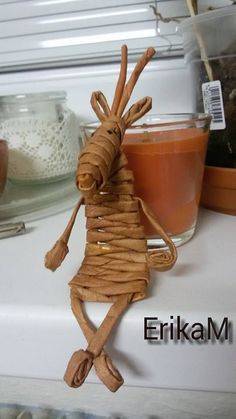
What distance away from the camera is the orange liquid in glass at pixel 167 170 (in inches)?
12.6

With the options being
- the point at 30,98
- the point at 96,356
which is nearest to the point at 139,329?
the point at 96,356

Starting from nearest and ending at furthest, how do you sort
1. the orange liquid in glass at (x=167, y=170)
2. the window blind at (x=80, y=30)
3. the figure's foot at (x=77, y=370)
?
1. the figure's foot at (x=77, y=370)
2. the orange liquid in glass at (x=167, y=170)
3. the window blind at (x=80, y=30)

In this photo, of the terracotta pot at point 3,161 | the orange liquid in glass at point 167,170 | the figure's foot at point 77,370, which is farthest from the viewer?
the terracotta pot at point 3,161

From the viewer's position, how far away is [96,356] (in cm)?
23

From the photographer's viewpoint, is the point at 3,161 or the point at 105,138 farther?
the point at 3,161

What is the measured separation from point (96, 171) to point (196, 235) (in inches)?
6.3

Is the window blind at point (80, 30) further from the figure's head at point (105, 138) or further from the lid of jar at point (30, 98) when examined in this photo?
the figure's head at point (105, 138)

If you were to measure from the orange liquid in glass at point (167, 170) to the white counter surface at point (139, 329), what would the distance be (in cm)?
4

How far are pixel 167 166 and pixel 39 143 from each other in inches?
7.7

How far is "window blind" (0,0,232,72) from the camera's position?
0.55 meters

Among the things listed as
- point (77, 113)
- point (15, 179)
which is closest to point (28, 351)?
point (15, 179)

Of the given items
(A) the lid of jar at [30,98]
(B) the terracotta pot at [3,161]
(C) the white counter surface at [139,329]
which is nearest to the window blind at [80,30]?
(A) the lid of jar at [30,98]

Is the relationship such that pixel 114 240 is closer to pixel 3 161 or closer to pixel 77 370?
pixel 77 370

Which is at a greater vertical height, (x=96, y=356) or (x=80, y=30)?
(x=80, y=30)
